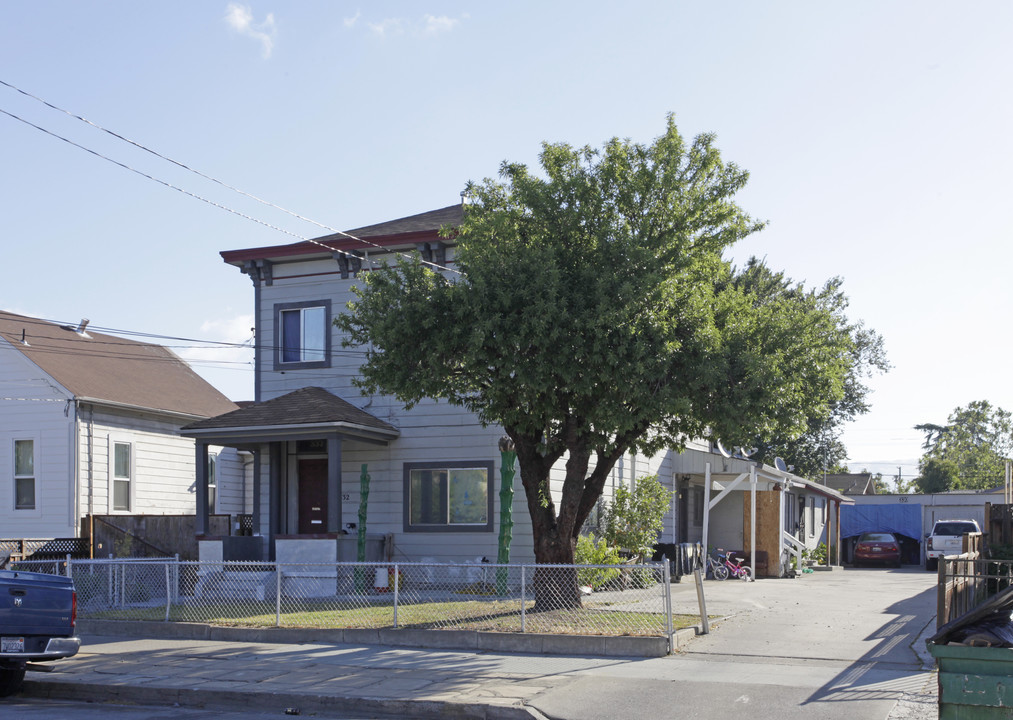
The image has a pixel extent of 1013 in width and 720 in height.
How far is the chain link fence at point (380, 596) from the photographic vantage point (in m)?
14.1

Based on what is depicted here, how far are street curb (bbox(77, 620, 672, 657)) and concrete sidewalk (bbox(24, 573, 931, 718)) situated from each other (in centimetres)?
4

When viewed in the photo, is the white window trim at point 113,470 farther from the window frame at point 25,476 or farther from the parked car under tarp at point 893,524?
the parked car under tarp at point 893,524

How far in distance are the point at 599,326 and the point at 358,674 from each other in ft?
18.2

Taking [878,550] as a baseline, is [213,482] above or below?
above

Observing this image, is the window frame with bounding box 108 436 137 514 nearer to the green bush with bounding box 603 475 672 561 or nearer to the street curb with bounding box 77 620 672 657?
the street curb with bounding box 77 620 672 657

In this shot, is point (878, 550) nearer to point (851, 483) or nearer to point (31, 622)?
point (851, 483)

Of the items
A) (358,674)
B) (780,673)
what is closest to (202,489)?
(358,674)

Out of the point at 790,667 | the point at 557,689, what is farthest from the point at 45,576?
the point at 790,667

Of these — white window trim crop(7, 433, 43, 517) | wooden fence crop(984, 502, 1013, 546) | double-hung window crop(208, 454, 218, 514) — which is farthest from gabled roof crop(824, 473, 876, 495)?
white window trim crop(7, 433, 43, 517)

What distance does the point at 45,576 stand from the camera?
10953 millimetres

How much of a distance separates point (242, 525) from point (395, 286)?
437 inches

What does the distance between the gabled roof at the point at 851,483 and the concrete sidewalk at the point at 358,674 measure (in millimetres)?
42754

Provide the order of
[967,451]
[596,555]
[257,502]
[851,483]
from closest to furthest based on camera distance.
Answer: [596,555] → [257,502] → [851,483] → [967,451]

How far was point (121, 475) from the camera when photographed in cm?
2558
